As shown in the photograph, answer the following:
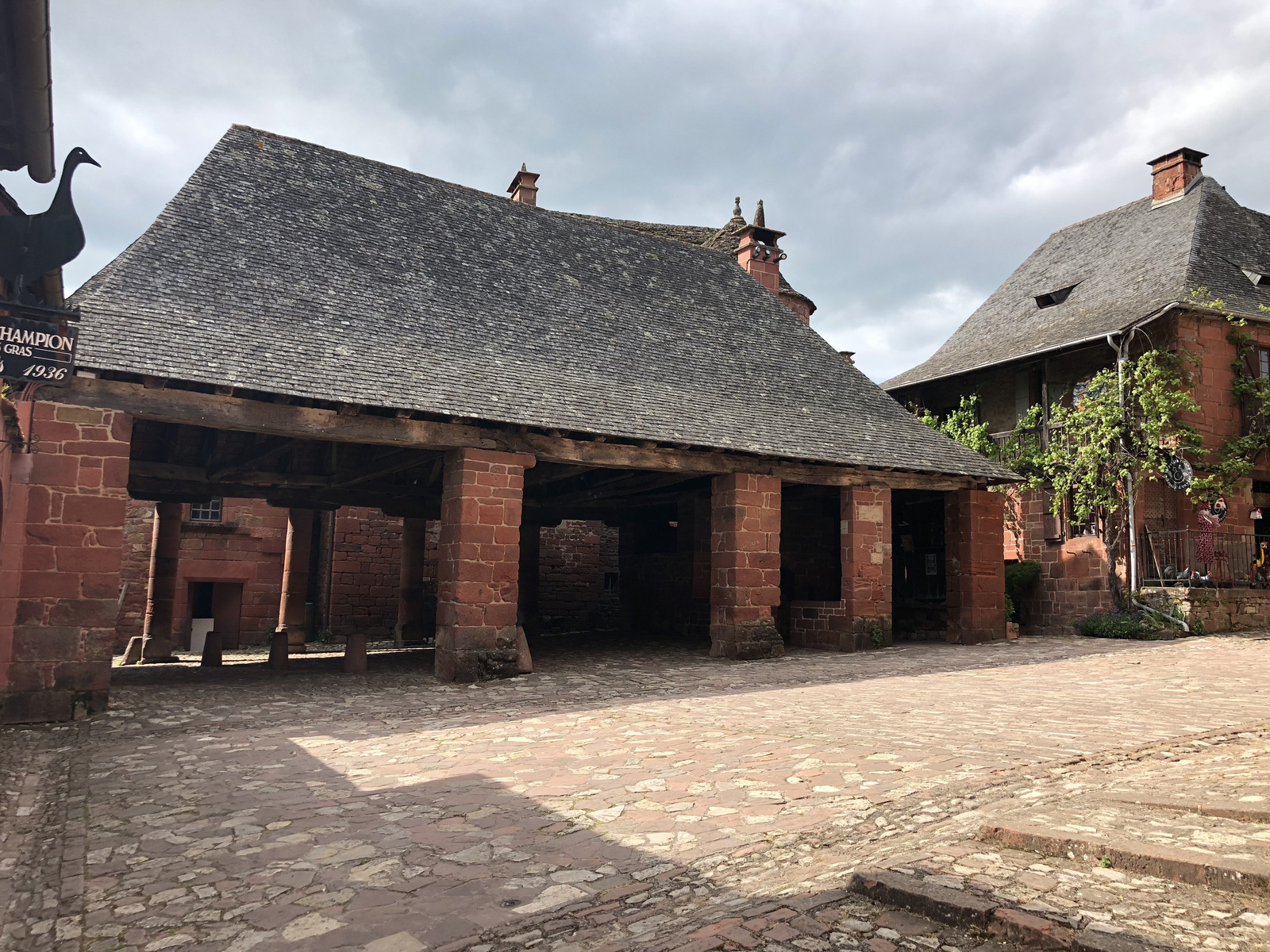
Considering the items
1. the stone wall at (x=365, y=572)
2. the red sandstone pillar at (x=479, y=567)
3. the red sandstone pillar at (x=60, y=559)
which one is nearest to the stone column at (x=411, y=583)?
the stone wall at (x=365, y=572)

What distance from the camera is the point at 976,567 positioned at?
14.8m

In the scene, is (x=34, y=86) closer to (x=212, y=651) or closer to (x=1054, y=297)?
(x=212, y=651)

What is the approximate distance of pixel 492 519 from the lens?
10.7 metres

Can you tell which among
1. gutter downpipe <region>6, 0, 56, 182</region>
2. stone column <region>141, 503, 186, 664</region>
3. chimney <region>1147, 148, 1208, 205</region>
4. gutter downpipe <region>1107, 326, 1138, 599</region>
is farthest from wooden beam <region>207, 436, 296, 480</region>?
chimney <region>1147, 148, 1208, 205</region>

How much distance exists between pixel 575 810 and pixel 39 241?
14.3ft

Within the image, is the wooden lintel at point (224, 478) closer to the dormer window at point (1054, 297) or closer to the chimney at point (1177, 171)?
the dormer window at point (1054, 297)

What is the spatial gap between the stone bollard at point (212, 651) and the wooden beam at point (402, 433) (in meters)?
4.90

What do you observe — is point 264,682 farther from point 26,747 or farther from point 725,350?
point 725,350

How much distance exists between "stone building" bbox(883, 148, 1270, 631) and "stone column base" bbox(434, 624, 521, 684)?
1136cm

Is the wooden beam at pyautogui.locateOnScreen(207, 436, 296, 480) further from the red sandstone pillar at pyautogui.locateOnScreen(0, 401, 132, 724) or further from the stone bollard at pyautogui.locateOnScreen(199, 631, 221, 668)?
the red sandstone pillar at pyautogui.locateOnScreen(0, 401, 132, 724)

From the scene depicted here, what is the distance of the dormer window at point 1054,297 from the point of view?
2023 cm

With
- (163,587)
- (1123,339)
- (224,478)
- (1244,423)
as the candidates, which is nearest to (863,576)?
(1123,339)

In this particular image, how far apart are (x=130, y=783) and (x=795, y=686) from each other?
21.8 ft

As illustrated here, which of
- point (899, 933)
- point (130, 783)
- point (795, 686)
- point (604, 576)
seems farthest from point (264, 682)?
point (604, 576)
